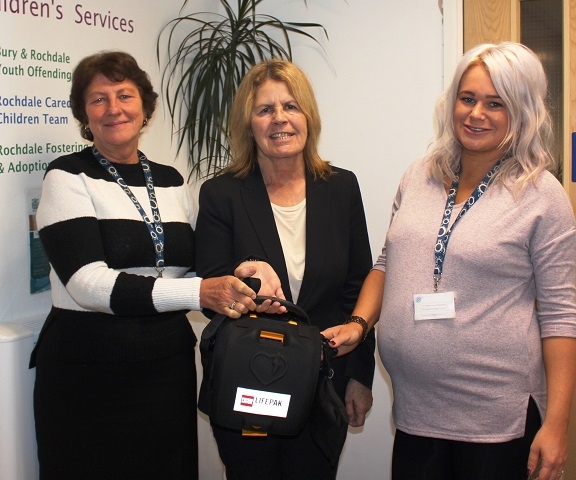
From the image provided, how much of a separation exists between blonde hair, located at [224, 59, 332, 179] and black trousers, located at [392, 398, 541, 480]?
853mm

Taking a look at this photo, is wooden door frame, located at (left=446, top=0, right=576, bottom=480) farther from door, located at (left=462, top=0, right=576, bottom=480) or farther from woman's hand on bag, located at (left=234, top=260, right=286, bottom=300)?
woman's hand on bag, located at (left=234, top=260, right=286, bottom=300)

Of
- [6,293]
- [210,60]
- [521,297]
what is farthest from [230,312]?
[210,60]

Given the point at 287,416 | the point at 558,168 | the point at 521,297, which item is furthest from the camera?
the point at 558,168

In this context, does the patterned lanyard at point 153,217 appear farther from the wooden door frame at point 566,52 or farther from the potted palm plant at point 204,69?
the wooden door frame at point 566,52

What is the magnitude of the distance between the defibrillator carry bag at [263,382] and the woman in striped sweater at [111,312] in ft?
1.11

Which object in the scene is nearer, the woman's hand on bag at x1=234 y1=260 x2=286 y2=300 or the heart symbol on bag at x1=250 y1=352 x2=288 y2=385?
the heart symbol on bag at x1=250 y1=352 x2=288 y2=385

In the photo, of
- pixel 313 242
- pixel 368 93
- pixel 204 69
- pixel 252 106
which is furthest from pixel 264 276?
pixel 368 93

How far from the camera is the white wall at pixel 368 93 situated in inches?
119

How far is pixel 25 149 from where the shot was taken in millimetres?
2236

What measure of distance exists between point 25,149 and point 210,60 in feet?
3.49

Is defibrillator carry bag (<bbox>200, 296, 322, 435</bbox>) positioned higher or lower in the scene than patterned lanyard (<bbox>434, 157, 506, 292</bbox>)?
lower

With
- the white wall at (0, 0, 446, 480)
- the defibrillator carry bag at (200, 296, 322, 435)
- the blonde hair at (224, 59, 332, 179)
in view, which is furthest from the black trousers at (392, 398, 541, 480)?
the white wall at (0, 0, 446, 480)

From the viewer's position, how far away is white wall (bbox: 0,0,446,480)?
303 cm

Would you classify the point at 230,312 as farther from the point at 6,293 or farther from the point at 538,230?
the point at 6,293
